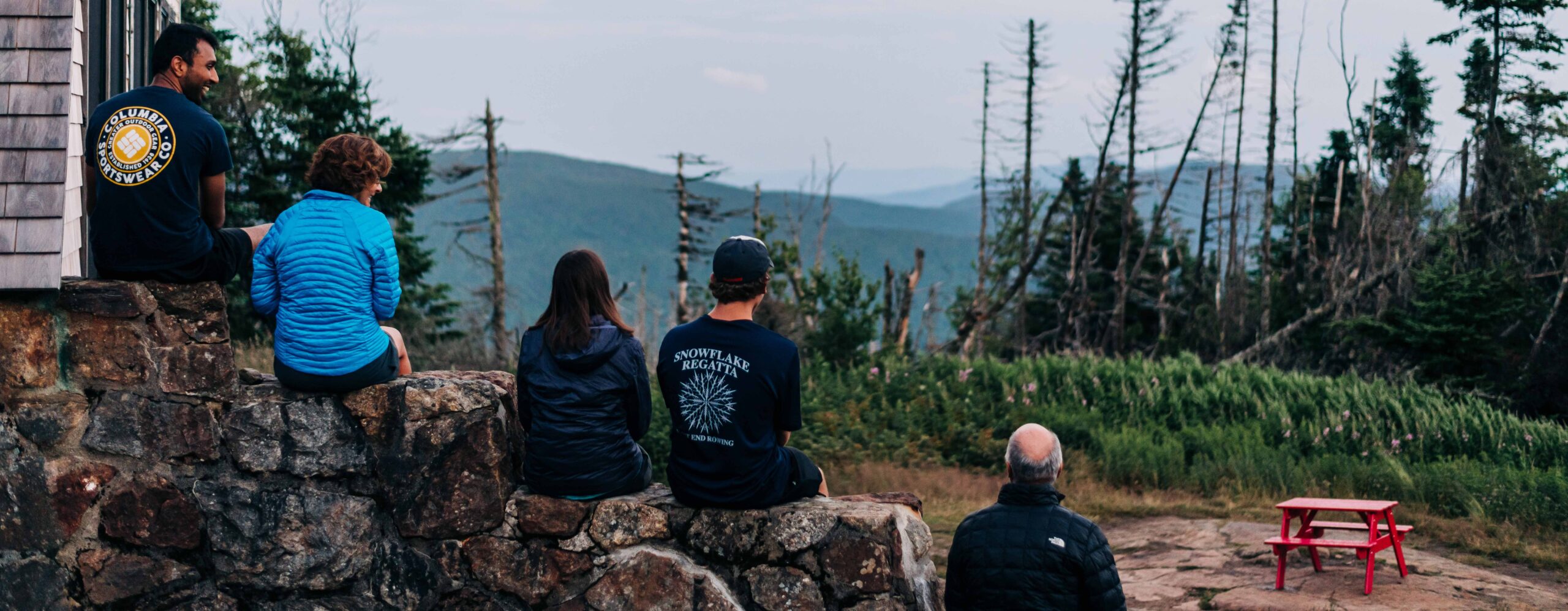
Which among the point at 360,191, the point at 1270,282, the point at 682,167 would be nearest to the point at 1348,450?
the point at 360,191

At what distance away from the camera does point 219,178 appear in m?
4.89

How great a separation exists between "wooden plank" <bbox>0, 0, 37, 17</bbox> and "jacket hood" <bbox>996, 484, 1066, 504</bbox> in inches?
168

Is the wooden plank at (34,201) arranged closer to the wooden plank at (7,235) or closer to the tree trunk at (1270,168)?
the wooden plank at (7,235)

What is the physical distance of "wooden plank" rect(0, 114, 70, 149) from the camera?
15.8ft

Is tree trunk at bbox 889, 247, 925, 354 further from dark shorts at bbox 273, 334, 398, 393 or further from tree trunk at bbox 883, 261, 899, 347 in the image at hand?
dark shorts at bbox 273, 334, 398, 393

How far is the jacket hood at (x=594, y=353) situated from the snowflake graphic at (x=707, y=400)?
1.07 feet

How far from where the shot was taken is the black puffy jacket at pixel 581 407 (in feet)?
15.3

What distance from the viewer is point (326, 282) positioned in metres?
4.70

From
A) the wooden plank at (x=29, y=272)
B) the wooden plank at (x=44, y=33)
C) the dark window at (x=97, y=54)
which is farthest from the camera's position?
the dark window at (x=97, y=54)

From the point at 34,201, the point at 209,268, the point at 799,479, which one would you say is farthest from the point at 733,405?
the point at 34,201

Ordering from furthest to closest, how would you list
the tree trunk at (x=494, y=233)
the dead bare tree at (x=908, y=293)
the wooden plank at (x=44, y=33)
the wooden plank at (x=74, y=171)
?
the tree trunk at (x=494, y=233) < the dead bare tree at (x=908, y=293) < the wooden plank at (x=74, y=171) < the wooden plank at (x=44, y=33)

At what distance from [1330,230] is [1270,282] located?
4.02m

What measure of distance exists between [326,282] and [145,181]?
80 centimetres

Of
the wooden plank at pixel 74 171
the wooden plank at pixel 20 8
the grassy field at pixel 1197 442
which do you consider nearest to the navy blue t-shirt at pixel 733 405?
the wooden plank at pixel 74 171
